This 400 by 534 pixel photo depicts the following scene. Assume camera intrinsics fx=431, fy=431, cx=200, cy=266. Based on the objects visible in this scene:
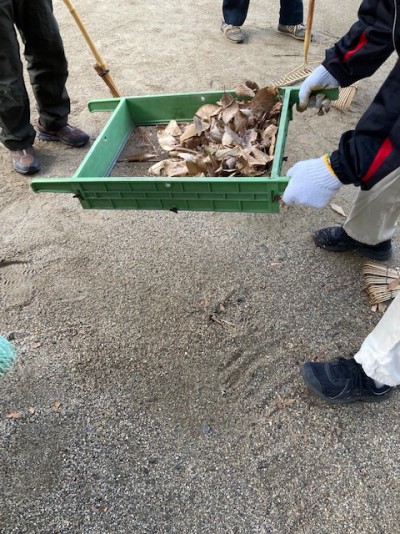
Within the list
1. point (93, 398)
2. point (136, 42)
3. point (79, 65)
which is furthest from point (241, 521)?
point (136, 42)

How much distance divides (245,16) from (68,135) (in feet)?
8.31

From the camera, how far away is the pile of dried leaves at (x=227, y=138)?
181 cm

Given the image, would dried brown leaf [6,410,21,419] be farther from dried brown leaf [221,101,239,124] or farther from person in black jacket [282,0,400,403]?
dried brown leaf [221,101,239,124]

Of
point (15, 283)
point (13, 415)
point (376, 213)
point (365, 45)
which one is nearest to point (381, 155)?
point (365, 45)

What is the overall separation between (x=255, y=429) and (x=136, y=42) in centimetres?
458

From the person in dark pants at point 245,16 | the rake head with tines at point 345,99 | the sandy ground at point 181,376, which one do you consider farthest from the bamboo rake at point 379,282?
the person in dark pants at point 245,16

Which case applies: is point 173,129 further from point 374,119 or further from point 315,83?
point 374,119

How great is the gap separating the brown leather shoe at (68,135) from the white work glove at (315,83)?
6.83 feet

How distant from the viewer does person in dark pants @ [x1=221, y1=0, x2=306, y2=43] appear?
4484 millimetres

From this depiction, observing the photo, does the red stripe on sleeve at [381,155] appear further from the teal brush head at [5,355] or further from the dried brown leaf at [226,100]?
the teal brush head at [5,355]

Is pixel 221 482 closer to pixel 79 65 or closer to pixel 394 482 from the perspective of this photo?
pixel 394 482

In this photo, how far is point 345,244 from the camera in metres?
2.45

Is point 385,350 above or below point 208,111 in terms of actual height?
below

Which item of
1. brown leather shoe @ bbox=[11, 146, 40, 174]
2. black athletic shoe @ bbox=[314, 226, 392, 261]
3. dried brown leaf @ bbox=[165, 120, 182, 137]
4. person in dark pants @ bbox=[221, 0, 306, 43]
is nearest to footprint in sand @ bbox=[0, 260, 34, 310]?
brown leather shoe @ bbox=[11, 146, 40, 174]
